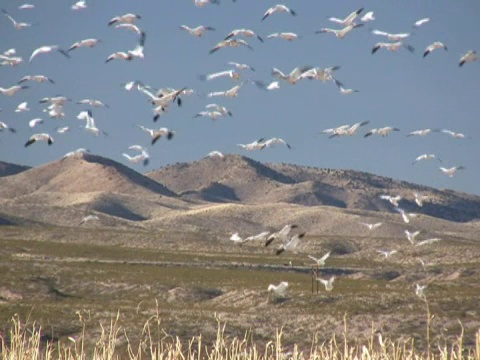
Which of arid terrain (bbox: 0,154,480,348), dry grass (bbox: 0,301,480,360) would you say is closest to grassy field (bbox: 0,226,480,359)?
arid terrain (bbox: 0,154,480,348)

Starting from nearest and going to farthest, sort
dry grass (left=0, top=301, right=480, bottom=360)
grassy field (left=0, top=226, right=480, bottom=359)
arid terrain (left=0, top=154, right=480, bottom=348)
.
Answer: dry grass (left=0, top=301, right=480, bottom=360), grassy field (left=0, top=226, right=480, bottom=359), arid terrain (left=0, top=154, right=480, bottom=348)

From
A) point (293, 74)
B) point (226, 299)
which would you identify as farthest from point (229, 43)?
point (226, 299)

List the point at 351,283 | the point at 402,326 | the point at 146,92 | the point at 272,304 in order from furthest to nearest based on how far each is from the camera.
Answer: the point at 351,283
the point at 272,304
the point at 402,326
the point at 146,92

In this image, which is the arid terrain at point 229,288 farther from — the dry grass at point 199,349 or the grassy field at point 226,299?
the dry grass at point 199,349

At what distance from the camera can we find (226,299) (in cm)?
6656

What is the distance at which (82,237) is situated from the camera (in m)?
132

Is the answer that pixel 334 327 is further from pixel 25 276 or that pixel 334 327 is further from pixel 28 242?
pixel 28 242

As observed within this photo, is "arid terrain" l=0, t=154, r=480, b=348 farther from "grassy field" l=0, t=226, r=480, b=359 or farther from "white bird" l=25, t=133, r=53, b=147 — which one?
"white bird" l=25, t=133, r=53, b=147

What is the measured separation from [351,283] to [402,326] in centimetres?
2848

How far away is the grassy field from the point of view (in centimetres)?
4803

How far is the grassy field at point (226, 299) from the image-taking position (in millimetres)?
48031

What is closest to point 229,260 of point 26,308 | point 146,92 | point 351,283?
point 351,283

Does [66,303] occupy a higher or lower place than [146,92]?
→ lower

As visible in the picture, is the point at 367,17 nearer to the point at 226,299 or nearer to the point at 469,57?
the point at 469,57
